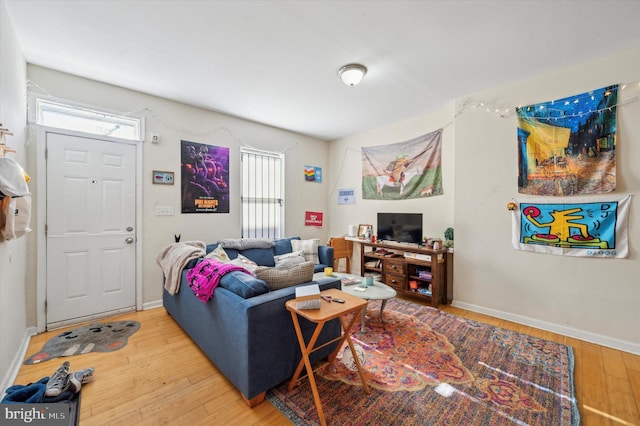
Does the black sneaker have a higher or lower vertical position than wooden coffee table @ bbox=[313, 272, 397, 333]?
lower

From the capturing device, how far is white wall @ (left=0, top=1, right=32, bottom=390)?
1.84 m

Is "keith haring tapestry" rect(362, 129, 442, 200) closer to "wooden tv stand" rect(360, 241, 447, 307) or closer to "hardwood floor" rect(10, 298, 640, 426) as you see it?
"wooden tv stand" rect(360, 241, 447, 307)

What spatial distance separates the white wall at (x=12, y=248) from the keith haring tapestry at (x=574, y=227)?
15.4 ft

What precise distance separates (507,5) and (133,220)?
4279 mm

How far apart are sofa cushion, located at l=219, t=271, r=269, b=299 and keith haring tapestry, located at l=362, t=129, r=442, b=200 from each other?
3.08m

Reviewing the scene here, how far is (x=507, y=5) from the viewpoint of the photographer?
1896 mm

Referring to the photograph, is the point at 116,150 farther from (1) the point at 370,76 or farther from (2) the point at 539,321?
(2) the point at 539,321

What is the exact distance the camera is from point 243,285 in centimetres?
184

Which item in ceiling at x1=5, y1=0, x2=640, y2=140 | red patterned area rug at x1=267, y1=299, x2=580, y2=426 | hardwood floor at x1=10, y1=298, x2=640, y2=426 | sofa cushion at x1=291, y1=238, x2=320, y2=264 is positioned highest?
ceiling at x1=5, y1=0, x2=640, y2=140

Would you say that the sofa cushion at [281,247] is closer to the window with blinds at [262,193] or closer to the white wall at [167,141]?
the window with blinds at [262,193]

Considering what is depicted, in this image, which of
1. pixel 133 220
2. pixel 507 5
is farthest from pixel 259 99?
pixel 507 5

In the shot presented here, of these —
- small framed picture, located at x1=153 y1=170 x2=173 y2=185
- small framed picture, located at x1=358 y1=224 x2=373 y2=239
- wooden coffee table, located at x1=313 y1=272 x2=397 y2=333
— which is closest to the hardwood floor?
wooden coffee table, located at x1=313 y1=272 x2=397 y2=333

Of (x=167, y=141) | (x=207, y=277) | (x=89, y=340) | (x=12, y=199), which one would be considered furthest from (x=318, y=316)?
(x=167, y=141)

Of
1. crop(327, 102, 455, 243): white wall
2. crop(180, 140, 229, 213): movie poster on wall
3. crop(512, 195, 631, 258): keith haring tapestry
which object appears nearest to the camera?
crop(512, 195, 631, 258): keith haring tapestry
